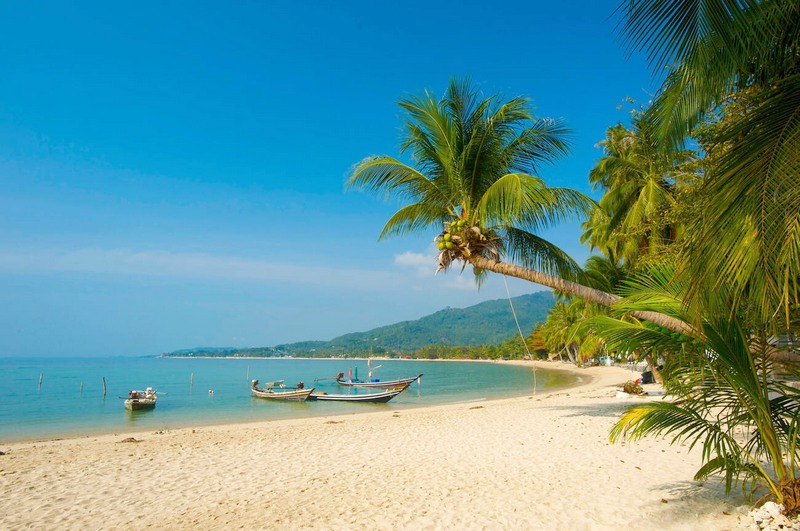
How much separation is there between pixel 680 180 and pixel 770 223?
7148 mm

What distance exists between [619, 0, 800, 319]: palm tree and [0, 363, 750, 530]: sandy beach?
10.0ft

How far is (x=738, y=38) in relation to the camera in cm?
251

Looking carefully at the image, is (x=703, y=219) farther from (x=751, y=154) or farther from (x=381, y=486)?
(x=381, y=486)

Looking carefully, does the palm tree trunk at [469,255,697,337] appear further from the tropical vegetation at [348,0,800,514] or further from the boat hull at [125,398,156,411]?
the boat hull at [125,398,156,411]

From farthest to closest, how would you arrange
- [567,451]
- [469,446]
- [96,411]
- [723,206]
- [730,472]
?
[96,411], [469,446], [567,451], [730,472], [723,206]

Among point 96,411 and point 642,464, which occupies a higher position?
point 642,464

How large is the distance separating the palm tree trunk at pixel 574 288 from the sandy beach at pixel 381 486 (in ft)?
6.12

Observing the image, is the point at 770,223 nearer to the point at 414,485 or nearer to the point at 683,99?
the point at 683,99

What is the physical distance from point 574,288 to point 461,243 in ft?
5.31

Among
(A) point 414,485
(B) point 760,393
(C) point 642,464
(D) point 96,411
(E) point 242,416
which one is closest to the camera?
(B) point 760,393

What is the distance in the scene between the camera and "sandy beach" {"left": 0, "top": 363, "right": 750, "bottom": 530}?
15.7 ft

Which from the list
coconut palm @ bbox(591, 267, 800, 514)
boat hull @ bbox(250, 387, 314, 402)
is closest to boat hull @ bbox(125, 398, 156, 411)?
boat hull @ bbox(250, 387, 314, 402)

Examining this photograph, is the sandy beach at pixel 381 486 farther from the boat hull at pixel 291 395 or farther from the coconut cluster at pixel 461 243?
the boat hull at pixel 291 395

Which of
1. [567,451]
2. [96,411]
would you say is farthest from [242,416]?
[567,451]
